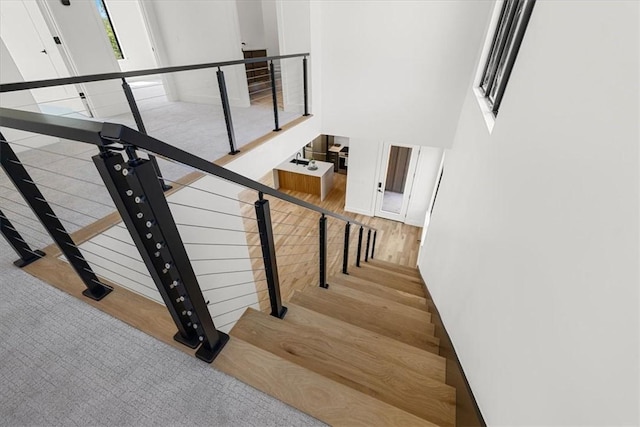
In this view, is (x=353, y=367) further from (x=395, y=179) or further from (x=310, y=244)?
(x=395, y=179)

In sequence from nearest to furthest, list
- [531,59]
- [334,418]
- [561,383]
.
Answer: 1. [561,383]
2. [334,418]
3. [531,59]

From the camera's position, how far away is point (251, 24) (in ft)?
17.9

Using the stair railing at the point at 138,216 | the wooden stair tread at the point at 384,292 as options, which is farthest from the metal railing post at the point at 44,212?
the wooden stair tread at the point at 384,292

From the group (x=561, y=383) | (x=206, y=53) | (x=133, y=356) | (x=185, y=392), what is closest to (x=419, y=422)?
(x=561, y=383)

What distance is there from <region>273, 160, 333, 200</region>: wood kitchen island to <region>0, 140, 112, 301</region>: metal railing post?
5.32m

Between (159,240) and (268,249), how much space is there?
62cm

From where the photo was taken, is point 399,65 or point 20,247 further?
point 399,65

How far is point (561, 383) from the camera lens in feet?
2.25

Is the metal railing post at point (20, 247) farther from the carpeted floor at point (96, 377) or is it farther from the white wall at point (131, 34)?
the white wall at point (131, 34)

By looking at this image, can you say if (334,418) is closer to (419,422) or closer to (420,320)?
(419,422)

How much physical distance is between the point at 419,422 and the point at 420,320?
128cm

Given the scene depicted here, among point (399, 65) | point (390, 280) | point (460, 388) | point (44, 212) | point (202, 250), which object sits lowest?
point (390, 280)

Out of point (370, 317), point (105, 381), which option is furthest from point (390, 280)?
point (105, 381)

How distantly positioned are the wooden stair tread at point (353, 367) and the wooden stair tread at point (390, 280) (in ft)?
5.96
